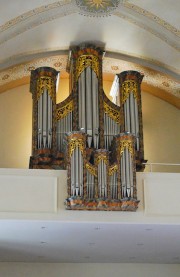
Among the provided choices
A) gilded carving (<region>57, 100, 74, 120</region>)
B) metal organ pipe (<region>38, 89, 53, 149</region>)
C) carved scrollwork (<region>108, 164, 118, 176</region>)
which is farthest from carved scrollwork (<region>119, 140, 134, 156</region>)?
gilded carving (<region>57, 100, 74, 120</region>)

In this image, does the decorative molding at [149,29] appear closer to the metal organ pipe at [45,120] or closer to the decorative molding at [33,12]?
the decorative molding at [33,12]

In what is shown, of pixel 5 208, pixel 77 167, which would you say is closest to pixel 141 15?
pixel 77 167

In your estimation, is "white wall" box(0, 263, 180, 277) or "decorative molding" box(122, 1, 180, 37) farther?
"white wall" box(0, 263, 180, 277)

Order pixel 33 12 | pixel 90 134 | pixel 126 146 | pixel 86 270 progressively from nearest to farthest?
1. pixel 126 146
2. pixel 33 12
3. pixel 90 134
4. pixel 86 270

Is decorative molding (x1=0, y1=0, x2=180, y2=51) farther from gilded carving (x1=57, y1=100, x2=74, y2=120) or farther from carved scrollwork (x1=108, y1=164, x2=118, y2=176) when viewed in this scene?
carved scrollwork (x1=108, y1=164, x2=118, y2=176)

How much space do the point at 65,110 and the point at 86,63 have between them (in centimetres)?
118

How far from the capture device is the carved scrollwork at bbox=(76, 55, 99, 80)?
1330 centimetres

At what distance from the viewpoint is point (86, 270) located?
14.8 metres

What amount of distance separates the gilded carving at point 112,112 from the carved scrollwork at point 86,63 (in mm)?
748

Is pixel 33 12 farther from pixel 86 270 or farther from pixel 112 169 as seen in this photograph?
pixel 86 270

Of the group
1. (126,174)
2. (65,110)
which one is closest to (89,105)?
(65,110)

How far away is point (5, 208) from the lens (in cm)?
1119

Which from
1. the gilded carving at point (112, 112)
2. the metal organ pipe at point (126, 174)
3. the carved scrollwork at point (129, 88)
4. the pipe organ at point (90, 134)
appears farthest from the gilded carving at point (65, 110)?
the metal organ pipe at point (126, 174)

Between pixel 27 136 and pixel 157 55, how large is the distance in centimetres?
329
